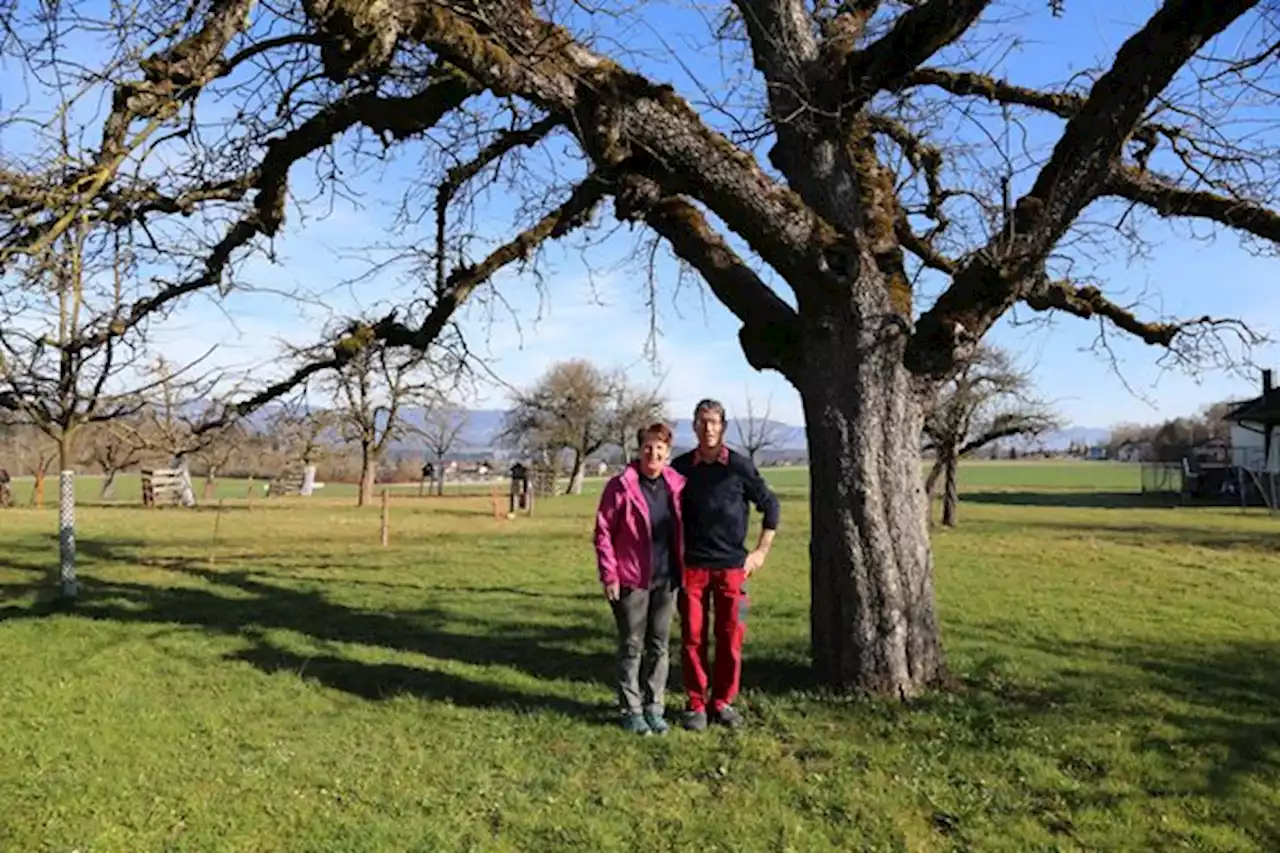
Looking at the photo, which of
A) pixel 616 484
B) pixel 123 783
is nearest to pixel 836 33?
pixel 616 484

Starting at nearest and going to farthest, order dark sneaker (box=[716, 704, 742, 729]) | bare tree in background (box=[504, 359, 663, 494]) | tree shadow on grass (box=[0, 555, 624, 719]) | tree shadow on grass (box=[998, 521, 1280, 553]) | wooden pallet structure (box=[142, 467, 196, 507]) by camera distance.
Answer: dark sneaker (box=[716, 704, 742, 729]), tree shadow on grass (box=[0, 555, 624, 719]), tree shadow on grass (box=[998, 521, 1280, 553]), wooden pallet structure (box=[142, 467, 196, 507]), bare tree in background (box=[504, 359, 663, 494])

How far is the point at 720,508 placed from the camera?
5930 mm

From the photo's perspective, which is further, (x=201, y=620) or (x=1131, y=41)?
(x=201, y=620)

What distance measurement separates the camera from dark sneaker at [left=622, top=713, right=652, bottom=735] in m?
5.66

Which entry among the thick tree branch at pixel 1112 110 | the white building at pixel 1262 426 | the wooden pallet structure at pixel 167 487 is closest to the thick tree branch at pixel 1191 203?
the thick tree branch at pixel 1112 110

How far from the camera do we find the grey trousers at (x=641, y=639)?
5.70 meters

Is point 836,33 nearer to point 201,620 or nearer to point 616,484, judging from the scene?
point 616,484

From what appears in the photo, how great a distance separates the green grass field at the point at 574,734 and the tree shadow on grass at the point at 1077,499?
1035 inches

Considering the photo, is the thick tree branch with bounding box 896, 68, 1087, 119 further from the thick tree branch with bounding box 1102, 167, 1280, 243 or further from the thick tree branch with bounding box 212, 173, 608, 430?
the thick tree branch with bounding box 212, 173, 608, 430

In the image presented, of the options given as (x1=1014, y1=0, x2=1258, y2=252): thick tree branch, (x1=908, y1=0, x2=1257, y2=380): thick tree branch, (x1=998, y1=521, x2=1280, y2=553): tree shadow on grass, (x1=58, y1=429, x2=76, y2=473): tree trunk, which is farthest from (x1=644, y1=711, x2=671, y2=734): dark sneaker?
(x1=998, y1=521, x2=1280, y2=553): tree shadow on grass

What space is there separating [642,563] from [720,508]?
59 cm

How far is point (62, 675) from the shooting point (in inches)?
292

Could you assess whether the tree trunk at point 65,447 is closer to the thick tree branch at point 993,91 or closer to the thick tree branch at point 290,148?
the thick tree branch at point 290,148

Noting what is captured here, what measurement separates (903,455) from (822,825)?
261cm
